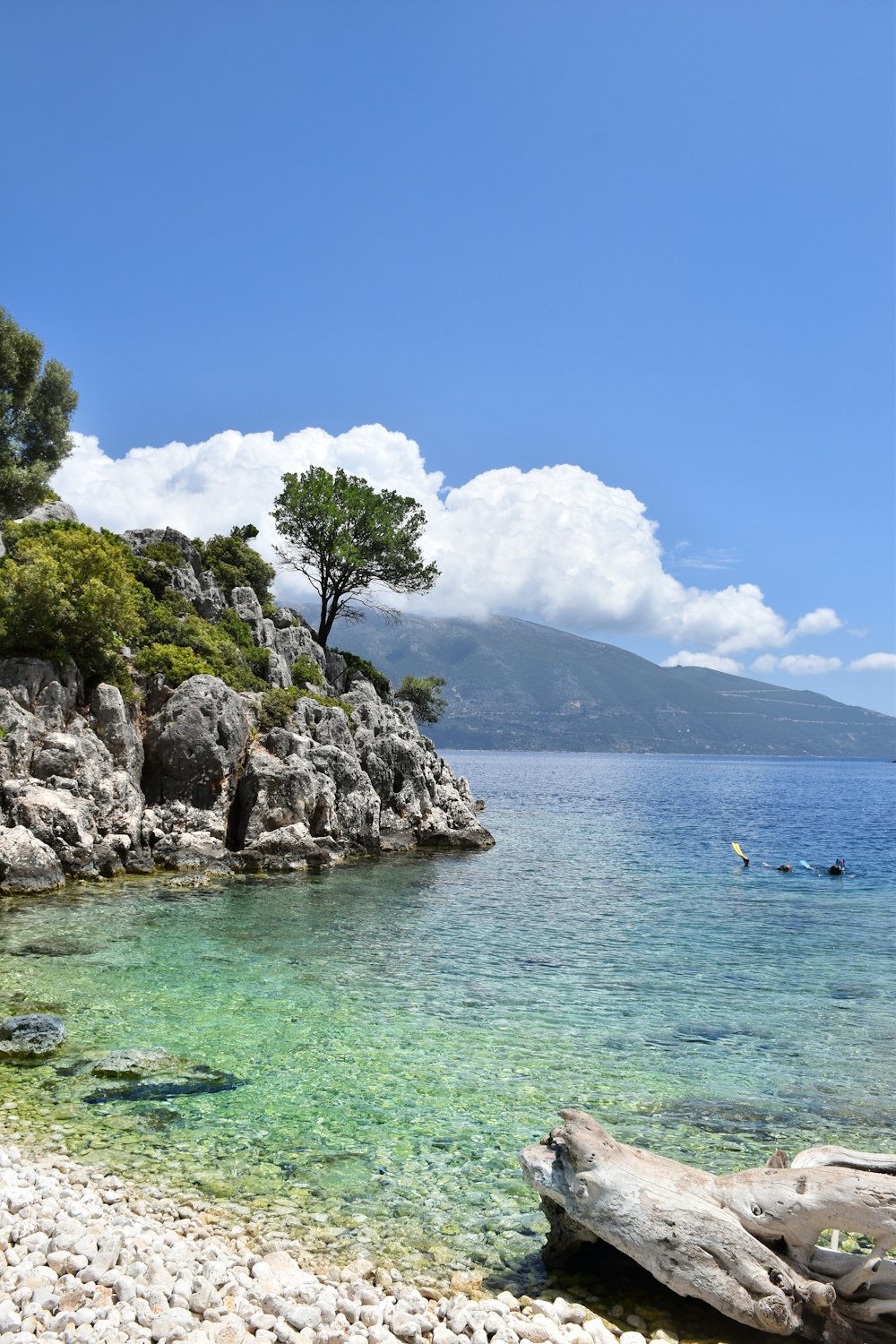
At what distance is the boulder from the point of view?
91.9 feet

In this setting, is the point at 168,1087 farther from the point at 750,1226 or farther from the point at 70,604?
the point at 70,604

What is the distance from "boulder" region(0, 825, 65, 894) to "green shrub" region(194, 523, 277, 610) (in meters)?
31.7

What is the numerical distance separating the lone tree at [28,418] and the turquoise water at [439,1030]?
102ft

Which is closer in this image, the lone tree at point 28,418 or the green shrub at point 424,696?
the lone tree at point 28,418

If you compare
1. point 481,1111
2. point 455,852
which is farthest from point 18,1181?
point 455,852

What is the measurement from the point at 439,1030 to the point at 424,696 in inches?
2577

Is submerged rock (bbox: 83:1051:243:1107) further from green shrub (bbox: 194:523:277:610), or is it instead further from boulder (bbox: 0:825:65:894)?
green shrub (bbox: 194:523:277:610)

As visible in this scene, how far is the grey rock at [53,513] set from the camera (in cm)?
4840

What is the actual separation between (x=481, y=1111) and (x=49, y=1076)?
7.20 metres

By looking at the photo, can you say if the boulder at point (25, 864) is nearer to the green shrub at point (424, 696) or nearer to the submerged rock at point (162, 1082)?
the submerged rock at point (162, 1082)

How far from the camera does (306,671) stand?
174 feet

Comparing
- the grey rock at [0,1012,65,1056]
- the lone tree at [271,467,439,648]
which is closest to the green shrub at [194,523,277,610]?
the lone tree at [271,467,439,648]

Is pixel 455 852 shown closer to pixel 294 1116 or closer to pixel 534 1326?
pixel 294 1116

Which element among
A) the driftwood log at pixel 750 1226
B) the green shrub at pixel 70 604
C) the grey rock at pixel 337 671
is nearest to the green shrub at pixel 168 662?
the green shrub at pixel 70 604
